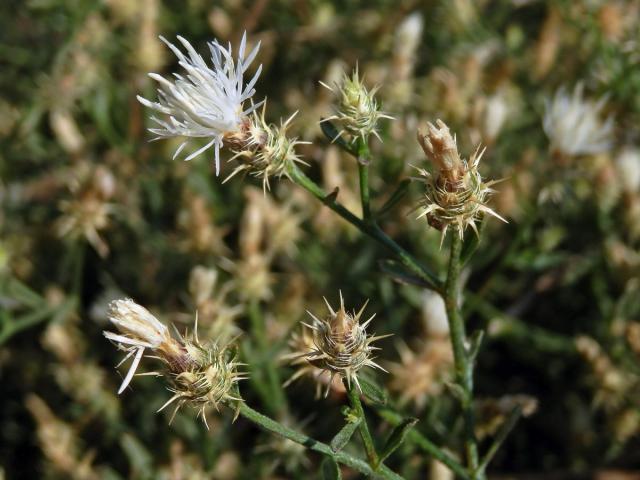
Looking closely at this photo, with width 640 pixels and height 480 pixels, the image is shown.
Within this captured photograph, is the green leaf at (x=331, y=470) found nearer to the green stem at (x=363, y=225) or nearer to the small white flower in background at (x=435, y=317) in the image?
the green stem at (x=363, y=225)

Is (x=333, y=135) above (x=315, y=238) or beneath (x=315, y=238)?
beneath

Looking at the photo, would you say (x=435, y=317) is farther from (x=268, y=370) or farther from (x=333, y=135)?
(x=333, y=135)

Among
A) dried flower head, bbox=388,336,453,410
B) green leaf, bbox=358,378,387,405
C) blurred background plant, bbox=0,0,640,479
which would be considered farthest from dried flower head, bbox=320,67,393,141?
dried flower head, bbox=388,336,453,410

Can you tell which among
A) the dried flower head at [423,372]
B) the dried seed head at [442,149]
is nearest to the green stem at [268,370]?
the dried flower head at [423,372]

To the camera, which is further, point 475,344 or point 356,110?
point 475,344

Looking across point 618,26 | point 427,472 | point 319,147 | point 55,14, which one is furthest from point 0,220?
point 618,26

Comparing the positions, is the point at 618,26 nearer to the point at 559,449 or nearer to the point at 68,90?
the point at 559,449

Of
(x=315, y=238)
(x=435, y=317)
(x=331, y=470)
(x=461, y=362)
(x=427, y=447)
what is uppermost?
(x=315, y=238)

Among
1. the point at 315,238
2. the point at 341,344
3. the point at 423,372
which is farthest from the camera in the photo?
the point at 315,238

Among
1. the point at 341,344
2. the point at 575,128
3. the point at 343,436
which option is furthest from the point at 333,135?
the point at 575,128
